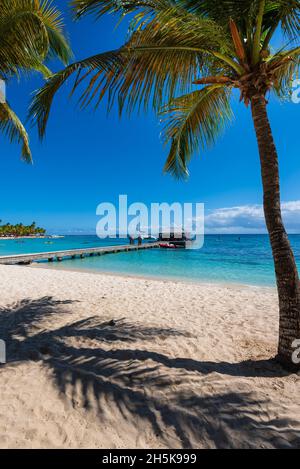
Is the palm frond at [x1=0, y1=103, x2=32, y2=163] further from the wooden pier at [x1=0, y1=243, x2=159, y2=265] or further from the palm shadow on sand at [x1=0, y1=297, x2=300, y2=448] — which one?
the wooden pier at [x1=0, y1=243, x2=159, y2=265]

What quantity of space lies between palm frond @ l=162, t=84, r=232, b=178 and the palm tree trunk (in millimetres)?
1643

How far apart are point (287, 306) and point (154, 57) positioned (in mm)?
3893

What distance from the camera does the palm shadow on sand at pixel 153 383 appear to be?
215cm

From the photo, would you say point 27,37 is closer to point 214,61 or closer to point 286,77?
point 214,61

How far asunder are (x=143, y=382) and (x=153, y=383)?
0.13 metres

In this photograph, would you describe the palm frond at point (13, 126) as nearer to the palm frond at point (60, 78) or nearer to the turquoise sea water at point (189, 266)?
the palm frond at point (60, 78)

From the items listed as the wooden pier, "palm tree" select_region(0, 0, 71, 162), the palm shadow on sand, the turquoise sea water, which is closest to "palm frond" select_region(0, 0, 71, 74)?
"palm tree" select_region(0, 0, 71, 162)

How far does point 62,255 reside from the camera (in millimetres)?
25172

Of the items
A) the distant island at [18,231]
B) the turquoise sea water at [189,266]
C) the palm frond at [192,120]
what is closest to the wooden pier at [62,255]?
the turquoise sea water at [189,266]

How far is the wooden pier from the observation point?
19641 mm

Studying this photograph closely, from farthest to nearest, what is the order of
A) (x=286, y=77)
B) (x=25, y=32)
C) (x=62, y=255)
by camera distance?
(x=62, y=255)
(x=286, y=77)
(x=25, y=32)

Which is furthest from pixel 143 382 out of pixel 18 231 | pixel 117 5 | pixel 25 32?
pixel 18 231

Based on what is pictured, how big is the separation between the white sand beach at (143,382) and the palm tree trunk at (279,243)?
50 centimetres
